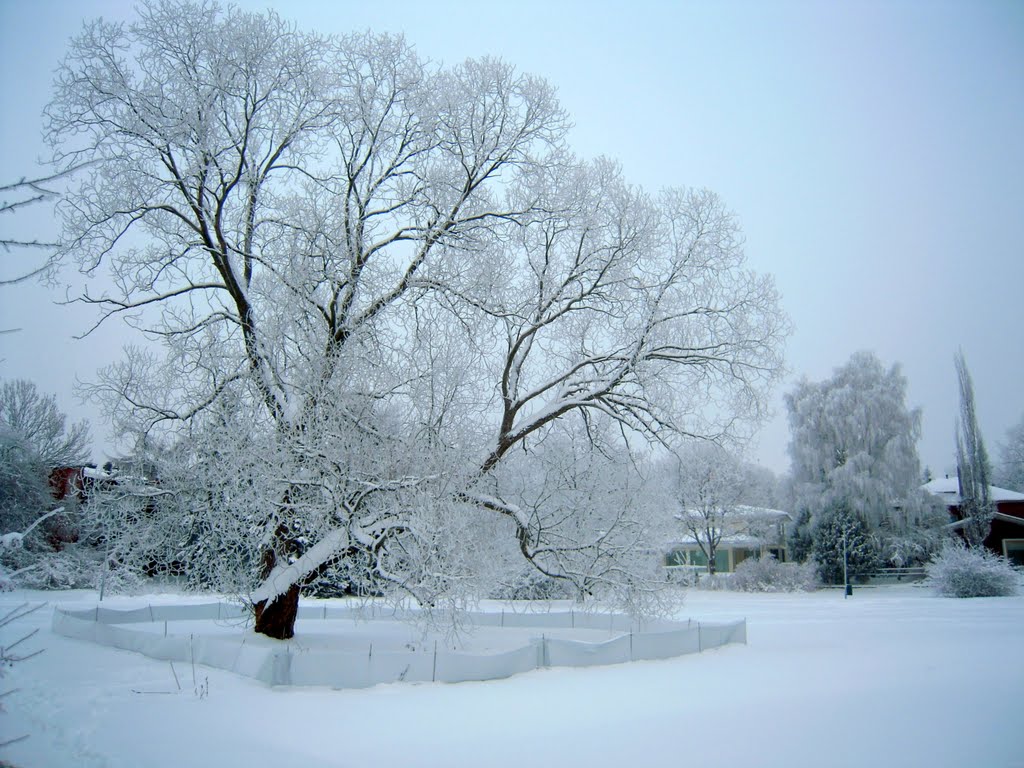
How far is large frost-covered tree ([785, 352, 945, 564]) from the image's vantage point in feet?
134

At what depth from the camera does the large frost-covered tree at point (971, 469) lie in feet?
134

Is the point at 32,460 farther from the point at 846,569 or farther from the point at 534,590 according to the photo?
the point at 846,569

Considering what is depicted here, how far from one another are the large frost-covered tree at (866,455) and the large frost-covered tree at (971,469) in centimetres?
171

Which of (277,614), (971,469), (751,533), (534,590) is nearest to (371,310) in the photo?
(277,614)

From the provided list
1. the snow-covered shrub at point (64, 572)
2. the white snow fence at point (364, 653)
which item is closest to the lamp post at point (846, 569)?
the white snow fence at point (364, 653)

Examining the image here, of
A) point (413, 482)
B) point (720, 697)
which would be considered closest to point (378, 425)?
point (413, 482)

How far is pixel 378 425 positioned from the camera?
12.8 meters

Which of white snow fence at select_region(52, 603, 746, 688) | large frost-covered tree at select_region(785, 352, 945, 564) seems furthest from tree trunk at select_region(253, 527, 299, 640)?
large frost-covered tree at select_region(785, 352, 945, 564)

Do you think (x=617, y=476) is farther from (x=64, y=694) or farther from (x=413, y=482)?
(x=64, y=694)

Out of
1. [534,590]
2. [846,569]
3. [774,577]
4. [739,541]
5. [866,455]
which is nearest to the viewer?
[534,590]

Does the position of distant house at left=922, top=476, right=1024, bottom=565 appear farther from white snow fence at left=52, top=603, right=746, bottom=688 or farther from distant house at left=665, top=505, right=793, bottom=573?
white snow fence at left=52, top=603, right=746, bottom=688

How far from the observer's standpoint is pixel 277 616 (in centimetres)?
1398

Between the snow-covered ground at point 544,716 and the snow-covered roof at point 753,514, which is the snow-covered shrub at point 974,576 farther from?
the snow-covered roof at point 753,514

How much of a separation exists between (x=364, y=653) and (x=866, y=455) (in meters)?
37.8
